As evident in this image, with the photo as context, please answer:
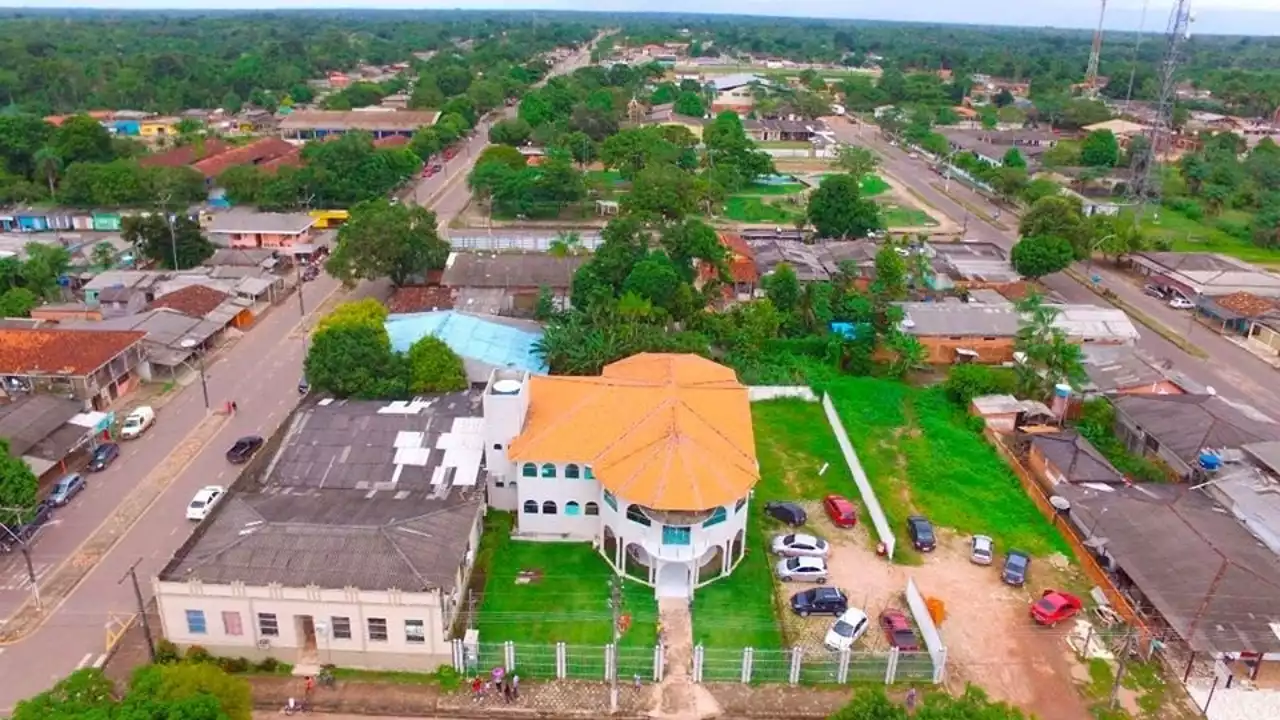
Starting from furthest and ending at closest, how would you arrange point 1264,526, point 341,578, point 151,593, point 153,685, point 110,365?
point 110,365 → point 1264,526 → point 151,593 → point 341,578 → point 153,685

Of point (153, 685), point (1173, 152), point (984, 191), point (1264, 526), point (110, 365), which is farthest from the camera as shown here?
point (1173, 152)

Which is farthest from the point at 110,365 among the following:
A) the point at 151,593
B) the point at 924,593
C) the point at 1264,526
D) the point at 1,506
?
the point at 1264,526

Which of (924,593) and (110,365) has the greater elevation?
(110,365)

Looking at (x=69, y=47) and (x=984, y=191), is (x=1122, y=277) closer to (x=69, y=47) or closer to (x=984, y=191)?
(x=984, y=191)

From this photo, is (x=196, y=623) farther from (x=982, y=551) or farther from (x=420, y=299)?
(x=420, y=299)

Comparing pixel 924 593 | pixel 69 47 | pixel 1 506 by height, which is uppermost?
pixel 69 47

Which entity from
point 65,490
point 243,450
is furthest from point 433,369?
point 65,490
